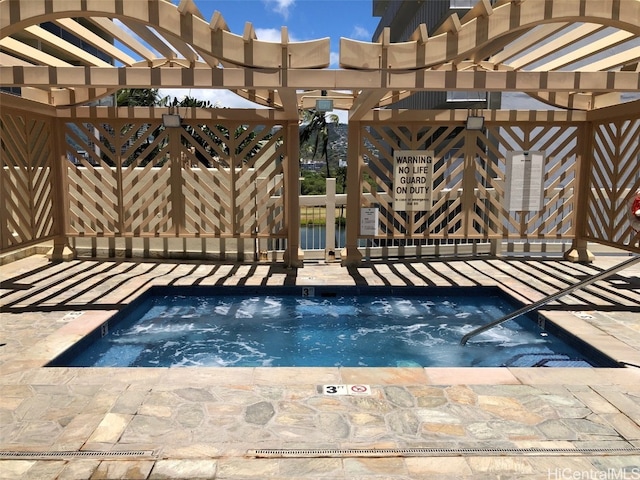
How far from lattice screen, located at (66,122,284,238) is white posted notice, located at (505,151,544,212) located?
4.72 m

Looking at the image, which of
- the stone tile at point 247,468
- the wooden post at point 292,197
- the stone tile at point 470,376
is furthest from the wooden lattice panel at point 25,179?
the stone tile at point 470,376

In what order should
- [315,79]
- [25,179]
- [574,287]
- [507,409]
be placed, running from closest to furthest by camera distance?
[507,409]
[574,287]
[315,79]
[25,179]

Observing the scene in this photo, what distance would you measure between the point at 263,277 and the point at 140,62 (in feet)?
14.7

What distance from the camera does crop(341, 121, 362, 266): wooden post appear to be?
9.41m

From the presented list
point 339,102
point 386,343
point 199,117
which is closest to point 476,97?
point 339,102

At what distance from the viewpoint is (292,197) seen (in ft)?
30.2

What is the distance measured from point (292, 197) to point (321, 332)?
128 inches

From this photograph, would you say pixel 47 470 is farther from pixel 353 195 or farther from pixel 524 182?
pixel 524 182

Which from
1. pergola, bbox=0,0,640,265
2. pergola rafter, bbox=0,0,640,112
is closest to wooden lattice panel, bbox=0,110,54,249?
pergola, bbox=0,0,640,265

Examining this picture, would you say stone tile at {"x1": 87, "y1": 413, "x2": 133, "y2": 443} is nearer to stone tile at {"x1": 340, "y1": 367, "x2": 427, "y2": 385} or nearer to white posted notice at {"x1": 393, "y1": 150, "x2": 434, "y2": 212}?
stone tile at {"x1": 340, "y1": 367, "x2": 427, "y2": 385}

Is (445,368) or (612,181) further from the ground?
(612,181)

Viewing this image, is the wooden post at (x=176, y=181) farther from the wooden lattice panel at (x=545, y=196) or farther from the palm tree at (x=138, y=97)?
the palm tree at (x=138, y=97)

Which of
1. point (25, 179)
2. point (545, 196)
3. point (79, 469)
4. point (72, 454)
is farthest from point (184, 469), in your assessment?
point (545, 196)

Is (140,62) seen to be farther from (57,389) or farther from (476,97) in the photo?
(476,97)
